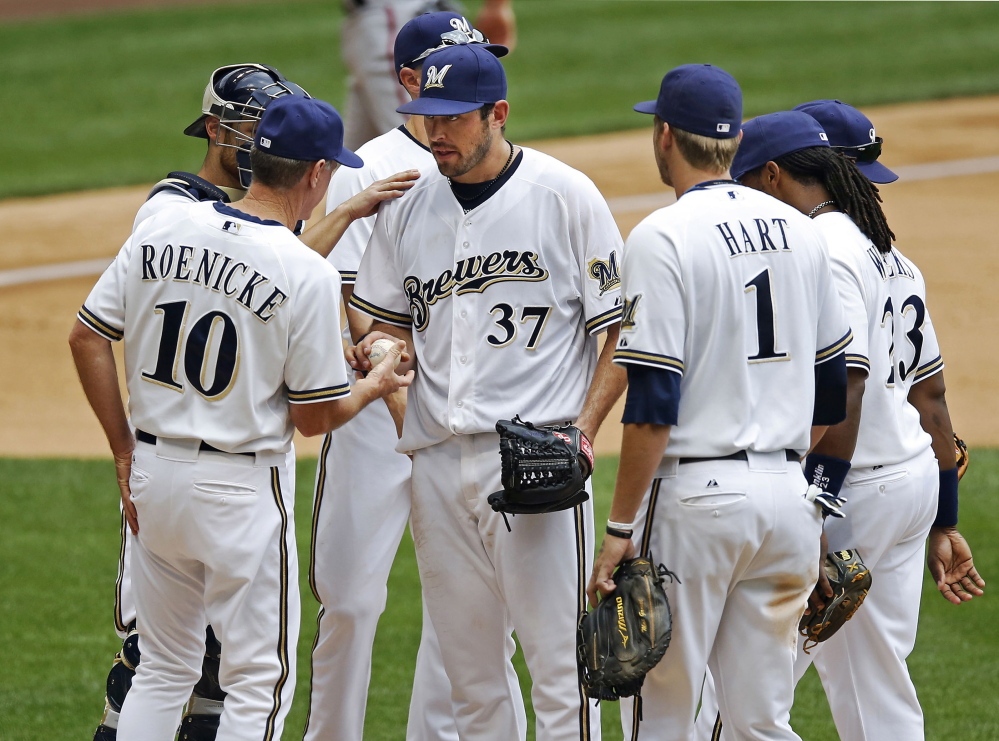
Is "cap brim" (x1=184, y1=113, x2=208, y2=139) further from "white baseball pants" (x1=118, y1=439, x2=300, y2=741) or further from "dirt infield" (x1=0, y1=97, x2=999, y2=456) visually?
"dirt infield" (x1=0, y1=97, x2=999, y2=456)

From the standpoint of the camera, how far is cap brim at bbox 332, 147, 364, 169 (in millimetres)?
3494

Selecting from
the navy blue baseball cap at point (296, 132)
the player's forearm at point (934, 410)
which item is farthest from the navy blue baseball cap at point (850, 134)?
the navy blue baseball cap at point (296, 132)

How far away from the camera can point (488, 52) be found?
11.6ft

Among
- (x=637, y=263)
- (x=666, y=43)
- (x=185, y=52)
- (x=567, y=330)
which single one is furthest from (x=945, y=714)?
(x=185, y=52)

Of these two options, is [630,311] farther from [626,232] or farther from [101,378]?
[626,232]

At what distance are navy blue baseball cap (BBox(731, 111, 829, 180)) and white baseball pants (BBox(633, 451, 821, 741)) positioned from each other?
88 centimetres

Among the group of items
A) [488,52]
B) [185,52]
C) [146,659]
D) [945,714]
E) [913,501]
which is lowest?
[945,714]

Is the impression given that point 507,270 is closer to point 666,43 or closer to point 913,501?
point 913,501

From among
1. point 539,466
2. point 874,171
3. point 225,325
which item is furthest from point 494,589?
point 874,171

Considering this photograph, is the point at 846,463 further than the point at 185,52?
No

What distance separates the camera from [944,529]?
12.7ft

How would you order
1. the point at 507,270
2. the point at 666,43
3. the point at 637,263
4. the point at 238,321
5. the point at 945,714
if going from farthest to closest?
the point at 666,43
the point at 945,714
the point at 507,270
the point at 238,321
the point at 637,263

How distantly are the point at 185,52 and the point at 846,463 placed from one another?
18.4 meters

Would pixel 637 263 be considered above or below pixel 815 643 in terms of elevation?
above
